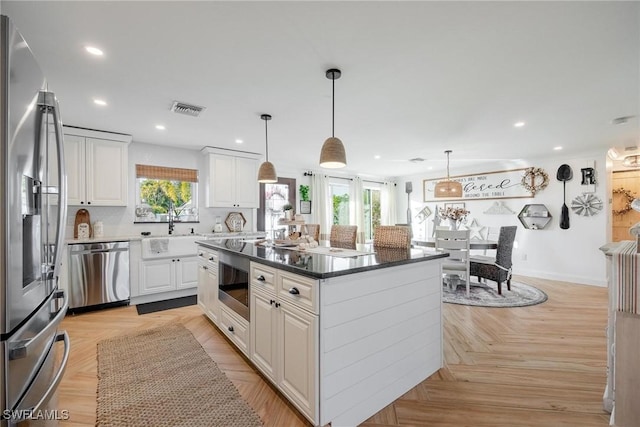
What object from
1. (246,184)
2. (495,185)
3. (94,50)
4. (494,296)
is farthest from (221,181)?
(495,185)

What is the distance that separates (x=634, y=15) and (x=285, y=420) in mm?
3119

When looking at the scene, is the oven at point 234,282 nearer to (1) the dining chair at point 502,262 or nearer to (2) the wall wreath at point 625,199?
(1) the dining chair at point 502,262

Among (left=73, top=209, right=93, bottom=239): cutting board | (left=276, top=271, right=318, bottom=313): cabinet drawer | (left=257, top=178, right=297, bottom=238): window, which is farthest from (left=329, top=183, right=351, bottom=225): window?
(left=276, top=271, right=318, bottom=313): cabinet drawer

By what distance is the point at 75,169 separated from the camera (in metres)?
3.70

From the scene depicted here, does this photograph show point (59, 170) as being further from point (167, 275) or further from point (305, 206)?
point (305, 206)

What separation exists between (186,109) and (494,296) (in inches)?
189

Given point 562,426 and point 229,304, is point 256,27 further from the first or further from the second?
point 562,426

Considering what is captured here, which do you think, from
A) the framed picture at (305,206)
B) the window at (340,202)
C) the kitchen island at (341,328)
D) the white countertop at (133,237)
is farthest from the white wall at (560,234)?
the white countertop at (133,237)

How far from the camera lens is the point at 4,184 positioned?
0.91m

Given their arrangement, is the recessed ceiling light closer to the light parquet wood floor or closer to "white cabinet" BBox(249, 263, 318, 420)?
"white cabinet" BBox(249, 263, 318, 420)

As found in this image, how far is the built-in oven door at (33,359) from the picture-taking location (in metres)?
0.93

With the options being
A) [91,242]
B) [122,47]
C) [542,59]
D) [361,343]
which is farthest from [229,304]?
[542,59]

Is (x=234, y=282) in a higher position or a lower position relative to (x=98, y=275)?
higher

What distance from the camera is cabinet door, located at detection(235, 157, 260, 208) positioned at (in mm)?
5070
